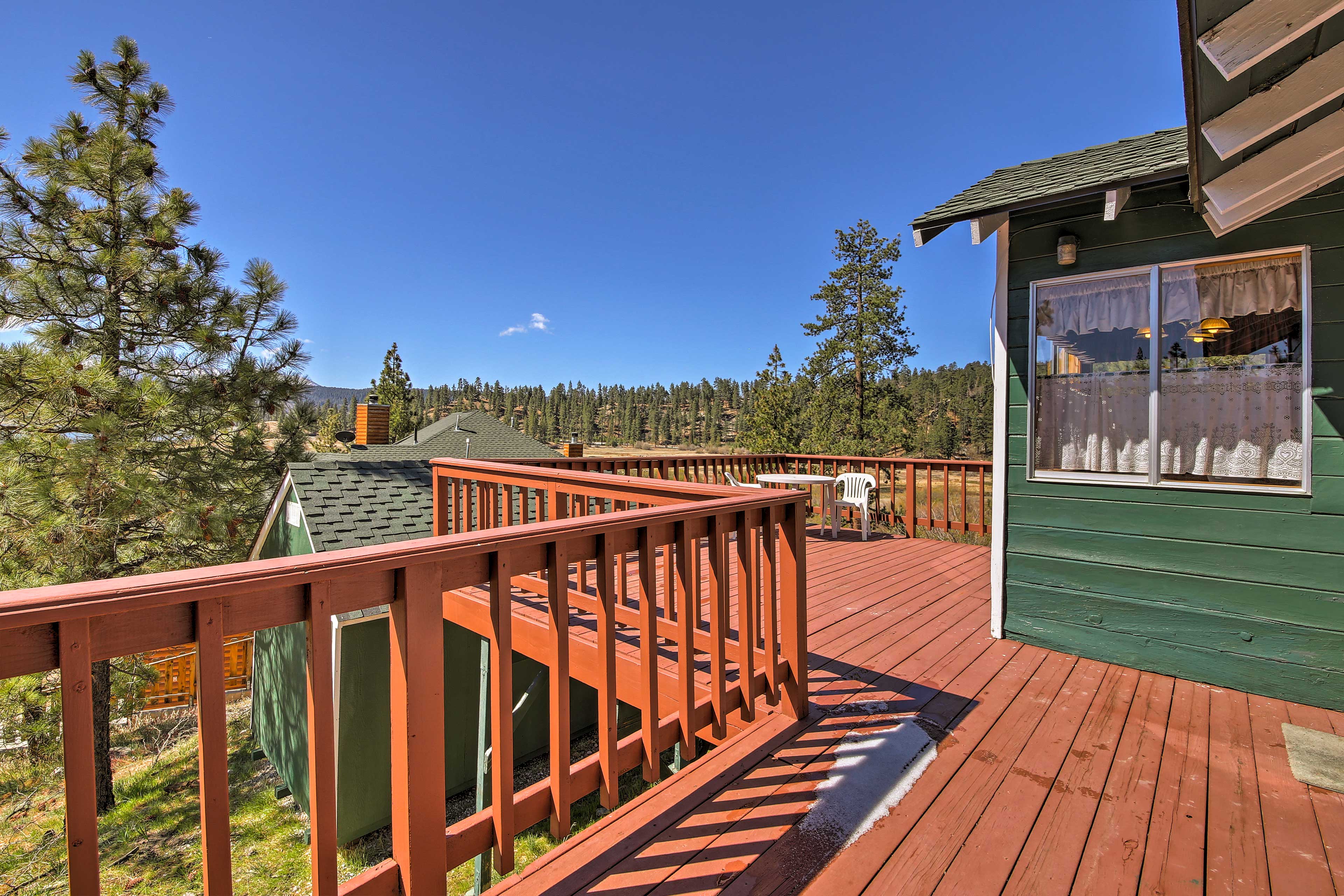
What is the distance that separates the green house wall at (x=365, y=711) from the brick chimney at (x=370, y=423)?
15.2 ft

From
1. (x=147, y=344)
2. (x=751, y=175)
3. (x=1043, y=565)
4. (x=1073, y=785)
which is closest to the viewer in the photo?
(x=1073, y=785)

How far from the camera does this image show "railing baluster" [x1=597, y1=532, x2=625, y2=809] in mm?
1649

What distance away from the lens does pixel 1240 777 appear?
6.77ft

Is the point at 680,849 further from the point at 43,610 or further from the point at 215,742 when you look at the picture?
the point at 43,610

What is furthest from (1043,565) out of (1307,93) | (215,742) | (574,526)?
(215,742)

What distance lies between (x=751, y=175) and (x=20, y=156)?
597 inches

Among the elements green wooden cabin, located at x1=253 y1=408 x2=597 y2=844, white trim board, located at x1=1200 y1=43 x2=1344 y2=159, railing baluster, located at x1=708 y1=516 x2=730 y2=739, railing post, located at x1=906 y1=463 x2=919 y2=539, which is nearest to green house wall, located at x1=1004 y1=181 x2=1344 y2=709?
white trim board, located at x1=1200 y1=43 x2=1344 y2=159

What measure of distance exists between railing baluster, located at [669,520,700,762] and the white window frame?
8.52ft

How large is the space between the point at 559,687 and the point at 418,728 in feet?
1.29

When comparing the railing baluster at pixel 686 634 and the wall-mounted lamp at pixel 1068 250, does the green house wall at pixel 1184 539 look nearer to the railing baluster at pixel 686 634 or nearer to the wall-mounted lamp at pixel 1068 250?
the wall-mounted lamp at pixel 1068 250

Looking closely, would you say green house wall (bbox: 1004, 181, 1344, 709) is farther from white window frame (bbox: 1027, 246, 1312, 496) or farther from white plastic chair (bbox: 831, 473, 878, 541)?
white plastic chair (bbox: 831, 473, 878, 541)

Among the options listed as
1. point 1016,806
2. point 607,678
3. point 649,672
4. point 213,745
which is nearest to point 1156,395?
point 1016,806

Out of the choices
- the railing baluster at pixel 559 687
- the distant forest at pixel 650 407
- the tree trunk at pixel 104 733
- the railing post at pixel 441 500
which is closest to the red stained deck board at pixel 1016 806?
the railing baluster at pixel 559 687

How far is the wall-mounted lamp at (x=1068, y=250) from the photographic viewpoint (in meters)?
3.22
